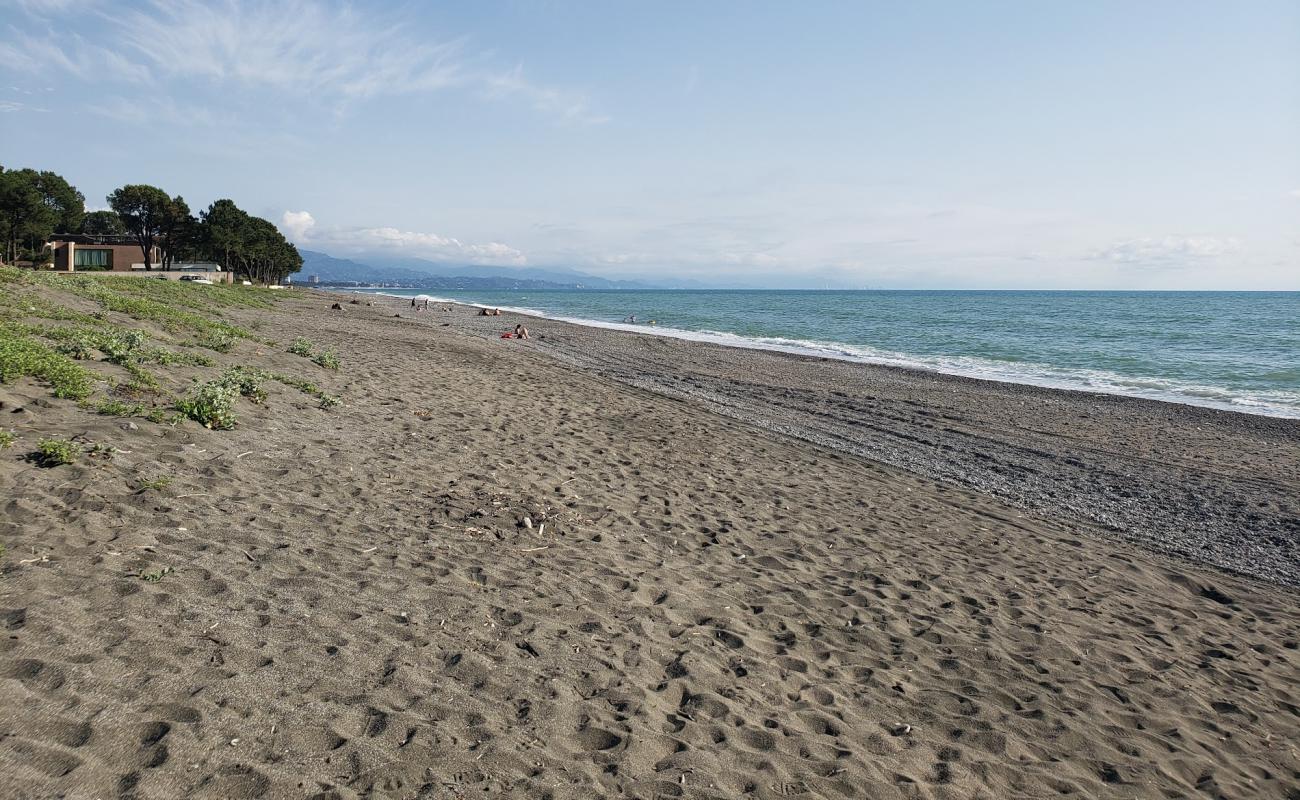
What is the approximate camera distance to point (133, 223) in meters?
68.1

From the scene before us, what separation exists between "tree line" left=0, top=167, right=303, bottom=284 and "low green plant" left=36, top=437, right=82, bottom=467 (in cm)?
6013

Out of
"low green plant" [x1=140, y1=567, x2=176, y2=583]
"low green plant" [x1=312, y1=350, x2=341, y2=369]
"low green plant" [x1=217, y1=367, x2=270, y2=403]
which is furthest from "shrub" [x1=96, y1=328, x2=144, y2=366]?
"low green plant" [x1=140, y1=567, x2=176, y2=583]

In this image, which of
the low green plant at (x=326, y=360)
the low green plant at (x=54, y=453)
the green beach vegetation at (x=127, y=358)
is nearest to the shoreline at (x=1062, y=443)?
the low green plant at (x=326, y=360)

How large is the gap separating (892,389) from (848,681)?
18.9 meters

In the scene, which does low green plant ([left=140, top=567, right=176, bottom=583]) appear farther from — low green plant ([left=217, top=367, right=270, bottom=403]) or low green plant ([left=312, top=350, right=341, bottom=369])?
low green plant ([left=312, top=350, right=341, bottom=369])

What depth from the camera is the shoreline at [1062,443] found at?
1052 cm

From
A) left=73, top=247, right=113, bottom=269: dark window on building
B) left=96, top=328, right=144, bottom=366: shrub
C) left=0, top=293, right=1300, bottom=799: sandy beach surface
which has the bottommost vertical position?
left=0, top=293, right=1300, bottom=799: sandy beach surface

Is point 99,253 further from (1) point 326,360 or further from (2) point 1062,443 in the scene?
(2) point 1062,443

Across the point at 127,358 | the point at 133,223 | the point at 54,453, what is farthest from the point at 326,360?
the point at 133,223

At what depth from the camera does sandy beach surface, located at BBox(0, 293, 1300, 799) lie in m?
3.97

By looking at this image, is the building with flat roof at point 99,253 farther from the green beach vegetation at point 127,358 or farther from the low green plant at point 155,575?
the low green plant at point 155,575

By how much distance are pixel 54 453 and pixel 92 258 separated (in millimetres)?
84231

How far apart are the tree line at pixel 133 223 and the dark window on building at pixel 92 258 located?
8.63 ft

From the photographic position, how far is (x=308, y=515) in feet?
22.9
